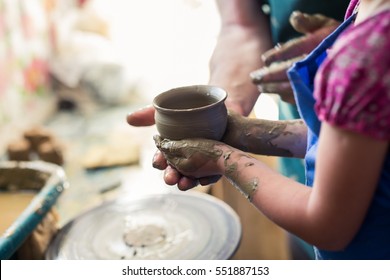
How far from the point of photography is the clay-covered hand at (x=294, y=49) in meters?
1.44

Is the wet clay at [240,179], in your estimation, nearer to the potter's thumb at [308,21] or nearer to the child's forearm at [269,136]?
the child's forearm at [269,136]

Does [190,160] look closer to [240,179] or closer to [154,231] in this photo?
[240,179]

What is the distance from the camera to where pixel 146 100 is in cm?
335

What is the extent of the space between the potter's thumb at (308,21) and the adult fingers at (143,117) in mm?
523

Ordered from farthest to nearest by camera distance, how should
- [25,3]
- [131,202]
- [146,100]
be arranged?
[146,100]
[25,3]
[131,202]

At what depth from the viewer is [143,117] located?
1.31 metres

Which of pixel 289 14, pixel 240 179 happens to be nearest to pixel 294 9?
pixel 289 14

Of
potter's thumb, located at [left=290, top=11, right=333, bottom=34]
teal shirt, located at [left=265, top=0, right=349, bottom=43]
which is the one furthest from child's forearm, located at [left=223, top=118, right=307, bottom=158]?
teal shirt, located at [left=265, top=0, right=349, bottom=43]

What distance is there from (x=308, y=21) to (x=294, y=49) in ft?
0.31

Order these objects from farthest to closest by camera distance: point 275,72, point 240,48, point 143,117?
1. point 240,48
2. point 275,72
3. point 143,117

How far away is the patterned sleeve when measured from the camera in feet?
2.31
